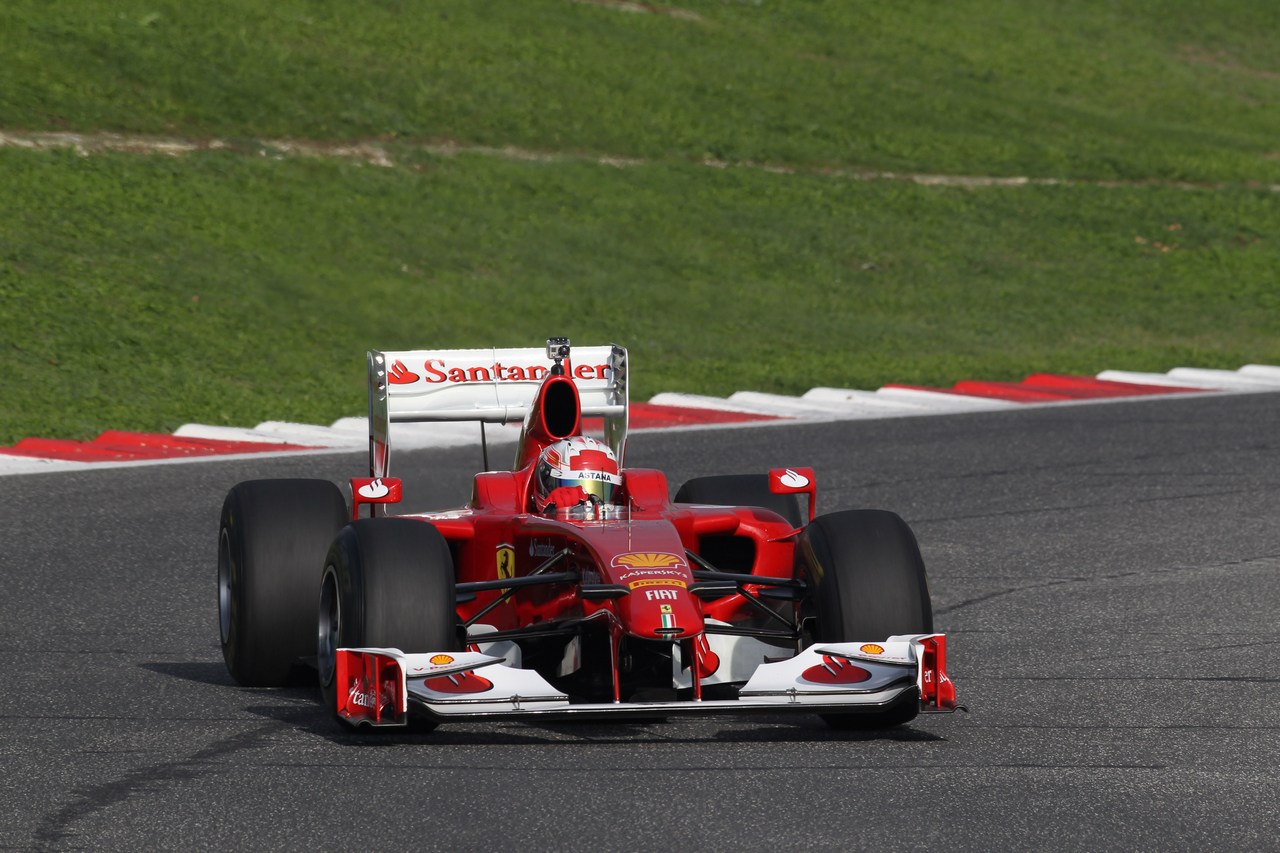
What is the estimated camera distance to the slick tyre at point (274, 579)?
309 inches

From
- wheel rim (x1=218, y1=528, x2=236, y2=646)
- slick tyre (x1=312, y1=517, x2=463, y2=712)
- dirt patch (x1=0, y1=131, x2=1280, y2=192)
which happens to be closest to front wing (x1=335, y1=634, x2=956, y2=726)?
slick tyre (x1=312, y1=517, x2=463, y2=712)

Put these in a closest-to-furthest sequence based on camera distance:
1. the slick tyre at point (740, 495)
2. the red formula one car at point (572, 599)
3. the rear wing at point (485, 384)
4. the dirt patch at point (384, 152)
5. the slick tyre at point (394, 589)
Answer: the red formula one car at point (572, 599) < the slick tyre at point (394, 589) < the slick tyre at point (740, 495) < the rear wing at point (485, 384) < the dirt patch at point (384, 152)

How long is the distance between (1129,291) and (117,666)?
2066 cm

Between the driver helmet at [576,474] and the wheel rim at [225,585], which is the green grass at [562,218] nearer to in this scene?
the wheel rim at [225,585]

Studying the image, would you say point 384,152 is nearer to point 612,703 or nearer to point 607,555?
point 607,555

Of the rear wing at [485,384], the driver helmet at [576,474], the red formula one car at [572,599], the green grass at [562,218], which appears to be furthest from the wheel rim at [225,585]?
the green grass at [562,218]

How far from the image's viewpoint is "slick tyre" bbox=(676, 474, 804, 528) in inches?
351

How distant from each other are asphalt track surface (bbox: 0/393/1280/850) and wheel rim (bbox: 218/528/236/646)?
Answer: 0.64 feet

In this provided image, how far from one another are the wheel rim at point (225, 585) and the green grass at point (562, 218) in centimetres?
807

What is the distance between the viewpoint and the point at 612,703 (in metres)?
6.87

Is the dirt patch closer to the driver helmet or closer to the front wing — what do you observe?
the driver helmet

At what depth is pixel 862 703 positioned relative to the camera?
675 centimetres

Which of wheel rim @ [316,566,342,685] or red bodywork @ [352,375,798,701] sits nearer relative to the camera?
red bodywork @ [352,375,798,701]

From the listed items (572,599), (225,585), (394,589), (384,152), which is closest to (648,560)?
(572,599)
